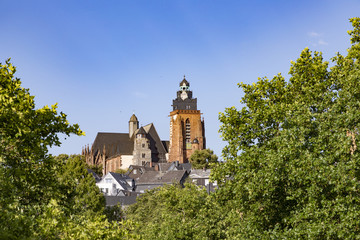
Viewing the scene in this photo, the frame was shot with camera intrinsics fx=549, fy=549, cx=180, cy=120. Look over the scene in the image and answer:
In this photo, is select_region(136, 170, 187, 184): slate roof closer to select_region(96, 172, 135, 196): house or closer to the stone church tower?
select_region(96, 172, 135, 196): house

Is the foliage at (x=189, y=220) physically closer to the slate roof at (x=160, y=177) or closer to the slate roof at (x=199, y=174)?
the slate roof at (x=160, y=177)

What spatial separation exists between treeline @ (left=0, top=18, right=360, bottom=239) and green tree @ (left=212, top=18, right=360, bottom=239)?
4 centimetres

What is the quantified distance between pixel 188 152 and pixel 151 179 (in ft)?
144

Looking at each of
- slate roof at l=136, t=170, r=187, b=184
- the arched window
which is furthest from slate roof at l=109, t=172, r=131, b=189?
the arched window

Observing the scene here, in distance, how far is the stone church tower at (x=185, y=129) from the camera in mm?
187250

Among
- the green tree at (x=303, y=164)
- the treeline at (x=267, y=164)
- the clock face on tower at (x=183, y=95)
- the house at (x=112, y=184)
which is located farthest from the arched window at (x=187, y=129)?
the green tree at (x=303, y=164)

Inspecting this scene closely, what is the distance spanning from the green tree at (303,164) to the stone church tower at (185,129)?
15445 centimetres

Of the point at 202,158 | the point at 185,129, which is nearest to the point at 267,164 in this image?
the point at 202,158

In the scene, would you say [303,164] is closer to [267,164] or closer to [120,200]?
[267,164]

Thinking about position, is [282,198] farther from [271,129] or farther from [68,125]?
[68,125]

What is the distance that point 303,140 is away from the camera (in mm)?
23625

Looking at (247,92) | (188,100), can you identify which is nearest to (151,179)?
(188,100)

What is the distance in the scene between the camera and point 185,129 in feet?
630

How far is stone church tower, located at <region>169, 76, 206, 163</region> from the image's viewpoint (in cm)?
18725
